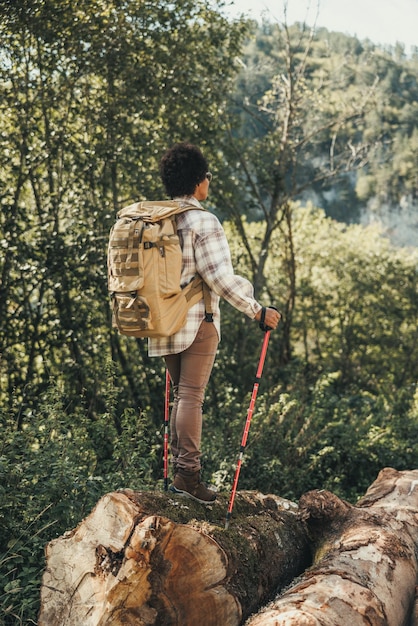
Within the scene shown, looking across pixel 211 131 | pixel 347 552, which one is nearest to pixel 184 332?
pixel 347 552

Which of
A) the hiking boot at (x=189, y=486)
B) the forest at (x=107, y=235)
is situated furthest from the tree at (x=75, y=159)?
the hiking boot at (x=189, y=486)

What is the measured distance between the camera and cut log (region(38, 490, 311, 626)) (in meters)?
3.67

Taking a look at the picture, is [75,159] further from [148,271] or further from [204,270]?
[148,271]

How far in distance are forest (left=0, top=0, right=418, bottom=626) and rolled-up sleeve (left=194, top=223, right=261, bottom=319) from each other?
162 centimetres

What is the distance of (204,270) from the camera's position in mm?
4586

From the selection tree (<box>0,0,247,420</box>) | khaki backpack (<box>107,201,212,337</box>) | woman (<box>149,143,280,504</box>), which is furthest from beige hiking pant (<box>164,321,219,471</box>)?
tree (<box>0,0,247,420</box>)

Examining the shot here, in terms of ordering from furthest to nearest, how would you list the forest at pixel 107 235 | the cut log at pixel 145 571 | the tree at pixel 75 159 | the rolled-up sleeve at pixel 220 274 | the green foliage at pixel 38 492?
the tree at pixel 75 159 → the forest at pixel 107 235 → the rolled-up sleeve at pixel 220 274 → the green foliage at pixel 38 492 → the cut log at pixel 145 571

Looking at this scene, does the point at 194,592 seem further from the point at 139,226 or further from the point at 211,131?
the point at 211,131

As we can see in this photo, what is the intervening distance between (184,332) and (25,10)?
5.75 meters

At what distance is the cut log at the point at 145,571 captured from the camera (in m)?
3.67

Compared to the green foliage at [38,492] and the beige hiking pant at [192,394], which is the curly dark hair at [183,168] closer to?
the beige hiking pant at [192,394]

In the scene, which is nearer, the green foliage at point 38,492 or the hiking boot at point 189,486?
the green foliage at point 38,492

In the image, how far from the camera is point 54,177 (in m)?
10.4

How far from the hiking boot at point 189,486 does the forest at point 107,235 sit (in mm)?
819
